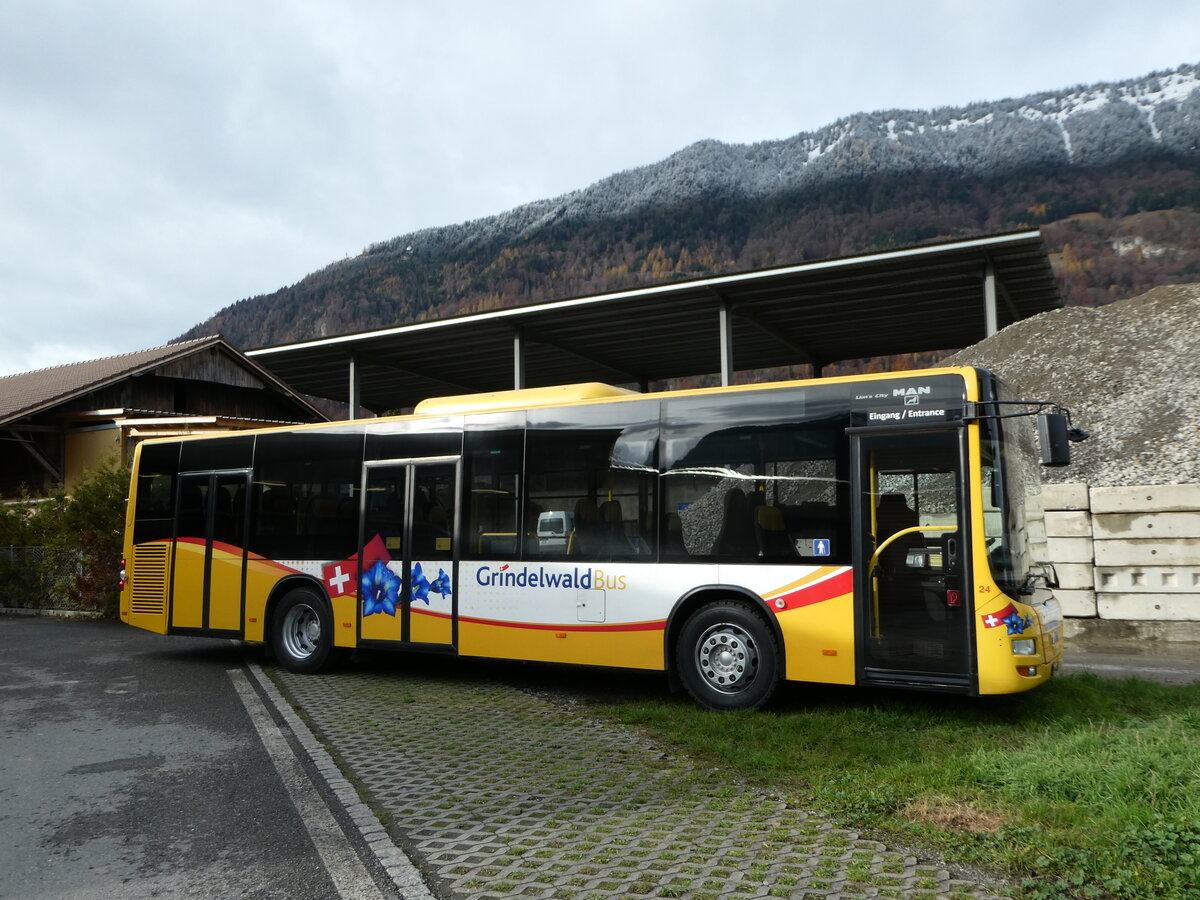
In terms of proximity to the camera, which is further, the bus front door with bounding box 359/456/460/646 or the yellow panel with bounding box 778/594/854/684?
the bus front door with bounding box 359/456/460/646

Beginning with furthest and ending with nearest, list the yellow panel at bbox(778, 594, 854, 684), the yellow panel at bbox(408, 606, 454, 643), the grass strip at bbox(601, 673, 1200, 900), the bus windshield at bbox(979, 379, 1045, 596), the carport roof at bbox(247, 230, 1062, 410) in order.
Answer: the carport roof at bbox(247, 230, 1062, 410), the yellow panel at bbox(408, 606, 454, 643), the yellow panel at bbox(778, 594, 854, 684), the bus windshield at bbox(979, 379, 1045, 596), the grass strip at bbox(601, 673, 1200, 900)

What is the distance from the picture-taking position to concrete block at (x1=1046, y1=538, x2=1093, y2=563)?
11945mm

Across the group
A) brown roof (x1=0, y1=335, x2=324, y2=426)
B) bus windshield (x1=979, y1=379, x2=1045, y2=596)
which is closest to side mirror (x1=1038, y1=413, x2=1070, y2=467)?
bus windshield (x1=979, y1=379, x2=1045, y2=596)

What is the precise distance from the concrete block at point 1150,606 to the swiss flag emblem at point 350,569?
8942mm

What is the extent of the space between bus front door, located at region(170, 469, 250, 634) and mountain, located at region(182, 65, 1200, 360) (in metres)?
66.0

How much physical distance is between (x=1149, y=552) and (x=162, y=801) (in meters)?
11.2

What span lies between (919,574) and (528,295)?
86.0 metres

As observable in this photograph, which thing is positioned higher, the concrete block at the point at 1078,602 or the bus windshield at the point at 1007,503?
the bus windshield at the point at 1007,503

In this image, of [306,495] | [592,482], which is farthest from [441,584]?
[306,495]

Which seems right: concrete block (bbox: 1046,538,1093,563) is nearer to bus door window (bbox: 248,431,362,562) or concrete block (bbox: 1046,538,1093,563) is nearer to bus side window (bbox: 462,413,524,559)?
bus side window (bbox: 462,413,524,559)

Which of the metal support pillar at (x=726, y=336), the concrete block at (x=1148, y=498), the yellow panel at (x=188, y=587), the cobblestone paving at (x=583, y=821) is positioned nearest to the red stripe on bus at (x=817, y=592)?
the cobblestone paving at (x=583, y=821)

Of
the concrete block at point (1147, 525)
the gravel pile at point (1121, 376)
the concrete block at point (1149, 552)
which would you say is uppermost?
the gravel pile at point (1121, 376)

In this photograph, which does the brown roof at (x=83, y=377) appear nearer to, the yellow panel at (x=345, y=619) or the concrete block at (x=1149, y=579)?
the yellow panel at (x=345, y=619)

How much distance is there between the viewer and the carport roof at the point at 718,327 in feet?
67.4
